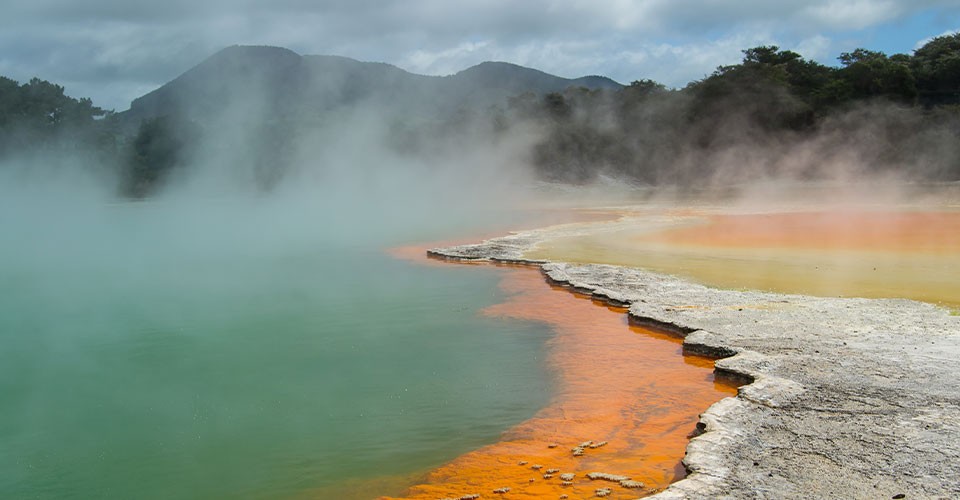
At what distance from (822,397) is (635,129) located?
1229 inches

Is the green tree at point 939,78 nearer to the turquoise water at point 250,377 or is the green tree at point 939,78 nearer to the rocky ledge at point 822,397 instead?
the turquoise water at point 250,377

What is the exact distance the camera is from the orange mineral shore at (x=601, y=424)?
3.55 meters

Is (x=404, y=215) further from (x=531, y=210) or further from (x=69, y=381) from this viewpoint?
(x=69, y=381)

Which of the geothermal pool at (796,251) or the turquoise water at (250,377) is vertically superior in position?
the geothermal pool at (796,251)

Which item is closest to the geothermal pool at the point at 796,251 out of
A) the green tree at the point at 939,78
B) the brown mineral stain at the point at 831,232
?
the brown mineral stain at the point at 831,232

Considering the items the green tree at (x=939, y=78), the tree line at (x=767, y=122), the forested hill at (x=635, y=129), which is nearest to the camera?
the tree line at (x=767, y=122)

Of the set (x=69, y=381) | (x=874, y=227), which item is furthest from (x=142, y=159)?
(x=69, y=381)

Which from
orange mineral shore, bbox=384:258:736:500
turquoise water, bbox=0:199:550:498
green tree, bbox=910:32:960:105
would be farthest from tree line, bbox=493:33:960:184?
orange mineral shore, bbox=384:258:736:500

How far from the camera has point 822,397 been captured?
4.05 metres

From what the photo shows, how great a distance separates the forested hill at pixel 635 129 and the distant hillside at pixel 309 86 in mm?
3080

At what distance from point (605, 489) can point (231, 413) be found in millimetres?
2299

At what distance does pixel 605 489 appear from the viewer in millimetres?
3398

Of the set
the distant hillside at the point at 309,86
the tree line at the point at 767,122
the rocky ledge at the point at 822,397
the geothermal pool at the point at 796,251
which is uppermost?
the distant hillside at the point at 309,86

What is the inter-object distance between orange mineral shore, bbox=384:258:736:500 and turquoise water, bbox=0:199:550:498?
0.18 m
